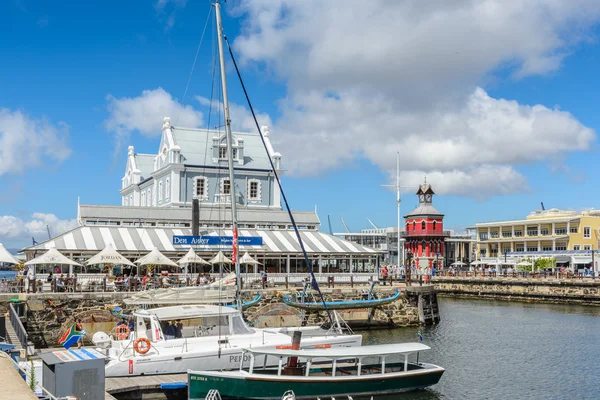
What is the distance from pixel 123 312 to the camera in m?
41.0

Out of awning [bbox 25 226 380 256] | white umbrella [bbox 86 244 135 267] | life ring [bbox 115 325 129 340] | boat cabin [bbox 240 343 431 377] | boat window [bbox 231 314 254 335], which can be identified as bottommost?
boat cabin [bbox 240 343 431 377]

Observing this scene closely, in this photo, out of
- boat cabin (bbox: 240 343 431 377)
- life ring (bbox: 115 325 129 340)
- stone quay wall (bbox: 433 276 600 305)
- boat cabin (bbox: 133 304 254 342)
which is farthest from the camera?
stone quay wall (bbox: 433 276 600 305)

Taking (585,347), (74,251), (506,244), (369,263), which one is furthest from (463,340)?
(506,244)

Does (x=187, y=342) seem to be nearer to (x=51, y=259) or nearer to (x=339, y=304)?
(x=339, y=304)

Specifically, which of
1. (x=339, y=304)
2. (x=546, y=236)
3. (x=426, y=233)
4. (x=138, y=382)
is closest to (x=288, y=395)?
(x=138, y=382)

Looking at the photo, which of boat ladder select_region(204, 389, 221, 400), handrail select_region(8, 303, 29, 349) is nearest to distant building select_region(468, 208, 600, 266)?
handrail select_region(8, 303, 29, 349)

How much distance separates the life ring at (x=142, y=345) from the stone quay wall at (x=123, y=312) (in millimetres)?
9213

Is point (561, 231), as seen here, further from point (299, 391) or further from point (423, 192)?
point (299, 391)

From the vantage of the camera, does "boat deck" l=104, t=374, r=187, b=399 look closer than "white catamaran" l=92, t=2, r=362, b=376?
Yes

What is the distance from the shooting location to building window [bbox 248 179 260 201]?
80.8 meters

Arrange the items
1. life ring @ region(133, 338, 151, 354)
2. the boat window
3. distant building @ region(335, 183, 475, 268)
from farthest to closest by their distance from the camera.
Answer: distant building @ region(335, 183, 475, 268) → the boat window → life ring @ region(133, 338, 151, 354)

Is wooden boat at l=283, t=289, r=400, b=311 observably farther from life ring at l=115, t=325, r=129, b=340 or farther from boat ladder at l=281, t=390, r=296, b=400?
boat ladder at l=281, t=390, r=296, b=400

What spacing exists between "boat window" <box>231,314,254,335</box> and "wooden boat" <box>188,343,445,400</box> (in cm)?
206

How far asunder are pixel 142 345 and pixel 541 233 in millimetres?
108765
